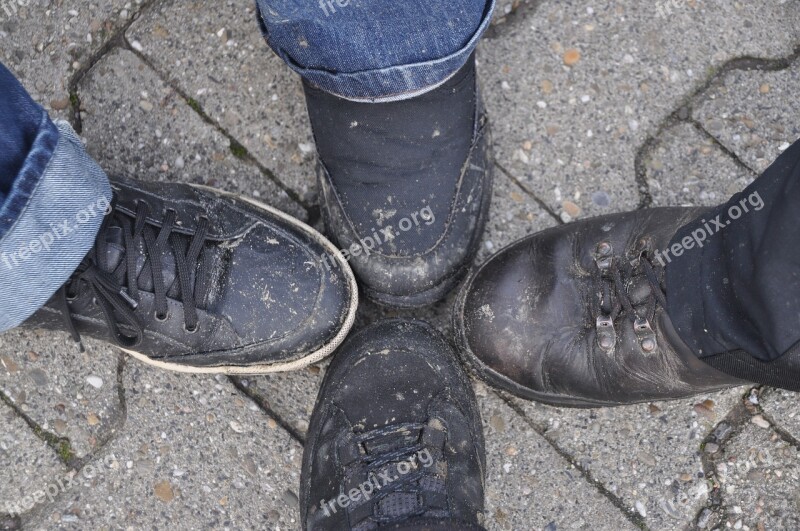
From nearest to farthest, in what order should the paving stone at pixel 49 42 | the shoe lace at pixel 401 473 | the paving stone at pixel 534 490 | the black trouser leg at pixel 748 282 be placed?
the black trouser leg at pixel 748 282 → the shoe lace at pixel 401 473 → the paving stone at pixel 534 490 → the paving stone at pixel 49 42

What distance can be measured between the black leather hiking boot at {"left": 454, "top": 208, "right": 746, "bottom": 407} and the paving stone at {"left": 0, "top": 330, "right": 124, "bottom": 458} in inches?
39.9

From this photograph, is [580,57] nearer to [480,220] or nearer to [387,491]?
[480,220]

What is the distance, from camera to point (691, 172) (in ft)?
6.23

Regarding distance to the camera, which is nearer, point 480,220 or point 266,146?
point 480,220

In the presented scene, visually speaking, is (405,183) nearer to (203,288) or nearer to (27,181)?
(203,288)

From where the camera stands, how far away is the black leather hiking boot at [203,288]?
1584 millimetres

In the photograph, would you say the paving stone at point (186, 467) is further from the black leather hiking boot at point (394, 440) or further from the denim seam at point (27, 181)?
the denim seam at point (27, 181)

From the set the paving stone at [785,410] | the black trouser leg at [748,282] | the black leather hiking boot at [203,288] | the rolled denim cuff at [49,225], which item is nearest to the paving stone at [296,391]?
the black leather hiking boot at [203,288]

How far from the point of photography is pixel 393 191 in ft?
5.22

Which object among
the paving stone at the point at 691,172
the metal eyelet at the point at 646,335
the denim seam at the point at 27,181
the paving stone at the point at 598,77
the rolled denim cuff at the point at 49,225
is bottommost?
the paving stone at the point at 691,172

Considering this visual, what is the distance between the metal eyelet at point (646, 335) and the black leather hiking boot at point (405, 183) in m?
0.47

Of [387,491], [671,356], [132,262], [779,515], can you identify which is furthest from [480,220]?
[779,515]

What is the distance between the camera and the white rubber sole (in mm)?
1699

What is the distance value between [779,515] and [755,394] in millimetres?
339
